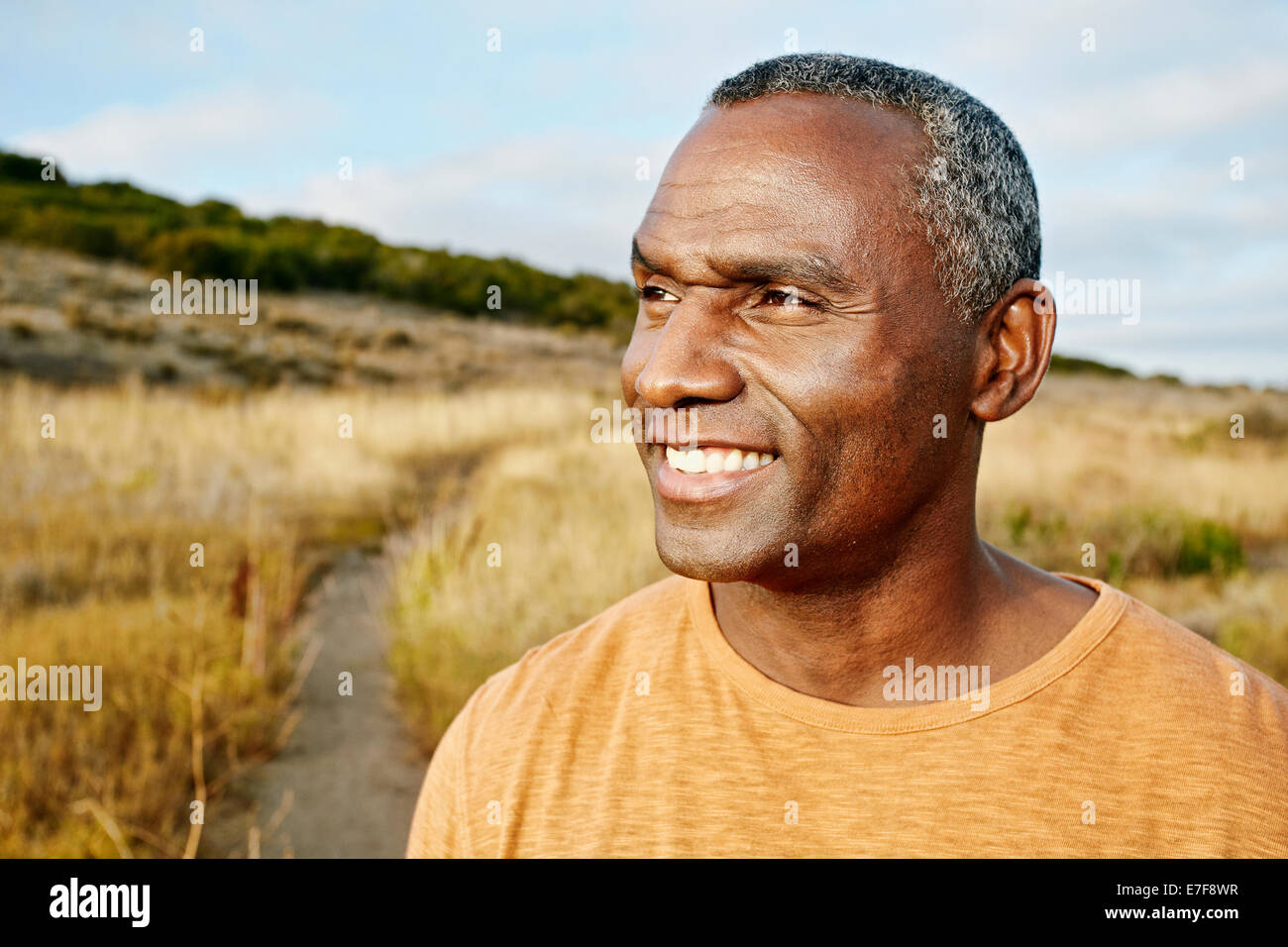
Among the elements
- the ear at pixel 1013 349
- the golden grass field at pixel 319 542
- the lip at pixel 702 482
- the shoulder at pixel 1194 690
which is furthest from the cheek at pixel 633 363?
the golden grass field at pixel 319 542

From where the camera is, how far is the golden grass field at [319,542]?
4918 millimetres

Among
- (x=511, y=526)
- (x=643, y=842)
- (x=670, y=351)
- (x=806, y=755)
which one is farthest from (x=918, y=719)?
(x=511, y=526)

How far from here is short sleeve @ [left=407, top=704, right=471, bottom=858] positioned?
65.4 inches

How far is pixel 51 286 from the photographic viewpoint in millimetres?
26828

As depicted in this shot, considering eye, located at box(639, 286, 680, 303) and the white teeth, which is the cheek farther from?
the white teeth

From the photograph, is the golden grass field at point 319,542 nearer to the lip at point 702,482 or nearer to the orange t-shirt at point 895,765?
the orange t-shirt at point 895,765

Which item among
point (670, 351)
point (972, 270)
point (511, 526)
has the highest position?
point (972, 270)

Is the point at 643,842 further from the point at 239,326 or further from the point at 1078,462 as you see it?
the point at 239,326

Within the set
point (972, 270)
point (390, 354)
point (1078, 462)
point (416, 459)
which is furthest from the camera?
point (390, 354)

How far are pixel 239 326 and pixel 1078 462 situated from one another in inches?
900

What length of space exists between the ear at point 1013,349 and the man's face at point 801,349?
0.45ft

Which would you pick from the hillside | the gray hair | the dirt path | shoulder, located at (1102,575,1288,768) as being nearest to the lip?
the gray hair

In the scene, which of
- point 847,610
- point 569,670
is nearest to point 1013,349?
point 847,610

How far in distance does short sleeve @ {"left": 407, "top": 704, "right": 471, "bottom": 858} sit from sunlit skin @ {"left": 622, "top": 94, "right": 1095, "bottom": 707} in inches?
21.1
